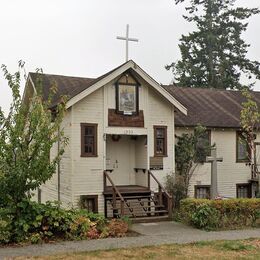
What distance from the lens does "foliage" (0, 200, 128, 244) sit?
13.2 meters

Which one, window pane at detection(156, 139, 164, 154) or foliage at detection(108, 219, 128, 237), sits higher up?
window pane at detection(156, 139, 164, 154)

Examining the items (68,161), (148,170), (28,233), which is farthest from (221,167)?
(28,233)

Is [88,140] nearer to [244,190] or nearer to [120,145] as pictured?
[120,145]

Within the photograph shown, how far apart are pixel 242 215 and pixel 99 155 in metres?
6.48

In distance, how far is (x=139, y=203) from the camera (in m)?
19.7

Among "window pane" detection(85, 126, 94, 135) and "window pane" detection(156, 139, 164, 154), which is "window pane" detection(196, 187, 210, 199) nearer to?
"window pane" detection(156, 139, 164, 154)

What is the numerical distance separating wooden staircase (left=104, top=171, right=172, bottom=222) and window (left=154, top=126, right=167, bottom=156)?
1.13 meters

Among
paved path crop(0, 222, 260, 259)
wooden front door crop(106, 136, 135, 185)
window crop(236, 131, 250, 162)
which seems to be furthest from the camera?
window crop(236, 131, 250, 162)

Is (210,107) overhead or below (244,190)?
overhead

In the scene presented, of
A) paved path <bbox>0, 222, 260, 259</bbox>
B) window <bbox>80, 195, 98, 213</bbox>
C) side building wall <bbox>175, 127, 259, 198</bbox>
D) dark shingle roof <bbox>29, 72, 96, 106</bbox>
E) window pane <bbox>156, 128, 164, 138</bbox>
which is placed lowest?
paved path <bbox>0, 222, 260, 259</bbox>

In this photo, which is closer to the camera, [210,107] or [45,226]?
[45,226]

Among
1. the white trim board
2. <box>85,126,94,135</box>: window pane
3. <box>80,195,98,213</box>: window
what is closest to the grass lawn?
<box>80,195,98,213</box>: window

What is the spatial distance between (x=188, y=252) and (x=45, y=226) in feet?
14.6

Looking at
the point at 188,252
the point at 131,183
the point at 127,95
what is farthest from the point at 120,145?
the point at 188,252
